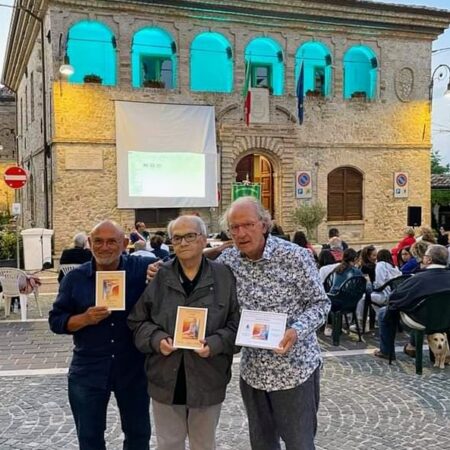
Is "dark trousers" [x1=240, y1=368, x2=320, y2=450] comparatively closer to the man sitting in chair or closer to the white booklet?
the white booklet

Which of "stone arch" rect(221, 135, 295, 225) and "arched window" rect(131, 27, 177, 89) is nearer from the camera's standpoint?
"arched window" rect(131, 27, 177, 89)

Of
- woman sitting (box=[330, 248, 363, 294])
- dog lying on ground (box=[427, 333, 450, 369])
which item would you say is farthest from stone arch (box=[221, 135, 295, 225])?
dog lying on ground (box=[427, 333, 450, 369])

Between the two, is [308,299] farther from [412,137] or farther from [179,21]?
[412,137]

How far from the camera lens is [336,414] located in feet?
14.8

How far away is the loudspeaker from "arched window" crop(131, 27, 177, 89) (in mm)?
9719

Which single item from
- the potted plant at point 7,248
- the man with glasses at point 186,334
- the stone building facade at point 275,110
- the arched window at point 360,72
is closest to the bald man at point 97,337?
the man with glasses at point 186,334

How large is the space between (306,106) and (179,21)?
5.16 metres

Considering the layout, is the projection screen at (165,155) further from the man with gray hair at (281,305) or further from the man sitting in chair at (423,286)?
the man with gray hair at (281,305)

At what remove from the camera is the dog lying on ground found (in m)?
5.72

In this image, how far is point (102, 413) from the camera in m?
2.96

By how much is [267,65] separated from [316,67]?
1860mm

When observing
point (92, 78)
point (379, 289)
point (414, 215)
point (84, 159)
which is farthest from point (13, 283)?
point (414, 215)

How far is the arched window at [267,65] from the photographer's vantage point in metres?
17.9

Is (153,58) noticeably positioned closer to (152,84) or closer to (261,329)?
(152,84)
